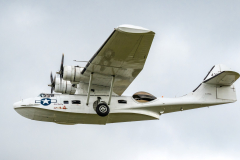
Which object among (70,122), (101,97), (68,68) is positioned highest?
(68,68)

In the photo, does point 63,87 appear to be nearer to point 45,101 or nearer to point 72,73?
point 72,73

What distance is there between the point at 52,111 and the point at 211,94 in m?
7.35

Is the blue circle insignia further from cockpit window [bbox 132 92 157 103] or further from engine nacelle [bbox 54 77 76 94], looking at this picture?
cockpit window [bbox 132 92 157 103]

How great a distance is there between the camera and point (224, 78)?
16.3 meters

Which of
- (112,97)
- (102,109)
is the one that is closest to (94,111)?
(102,109)

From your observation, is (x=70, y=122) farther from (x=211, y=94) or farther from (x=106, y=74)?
(x=211, y=94)

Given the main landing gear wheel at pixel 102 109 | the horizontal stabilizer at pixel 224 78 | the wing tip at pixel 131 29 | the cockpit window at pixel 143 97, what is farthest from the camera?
the cockpit window at pixel 143 97

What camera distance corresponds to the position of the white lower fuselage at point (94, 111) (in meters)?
15.0

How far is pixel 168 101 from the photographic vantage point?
16281mm

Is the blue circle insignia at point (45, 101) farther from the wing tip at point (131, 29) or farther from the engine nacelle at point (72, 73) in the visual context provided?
the wing tip at point (131, 29)

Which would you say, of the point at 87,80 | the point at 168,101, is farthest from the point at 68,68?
the point at 168,101

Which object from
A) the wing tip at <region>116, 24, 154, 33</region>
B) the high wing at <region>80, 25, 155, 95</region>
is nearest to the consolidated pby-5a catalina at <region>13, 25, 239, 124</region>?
the high wing at <region>80, 25, 155, 95</region>

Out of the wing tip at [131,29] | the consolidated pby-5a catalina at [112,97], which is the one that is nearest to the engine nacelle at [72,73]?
the consolidated pby-5a catalina at [112,97]

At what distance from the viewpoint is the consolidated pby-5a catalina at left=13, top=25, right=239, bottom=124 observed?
47.3ft
